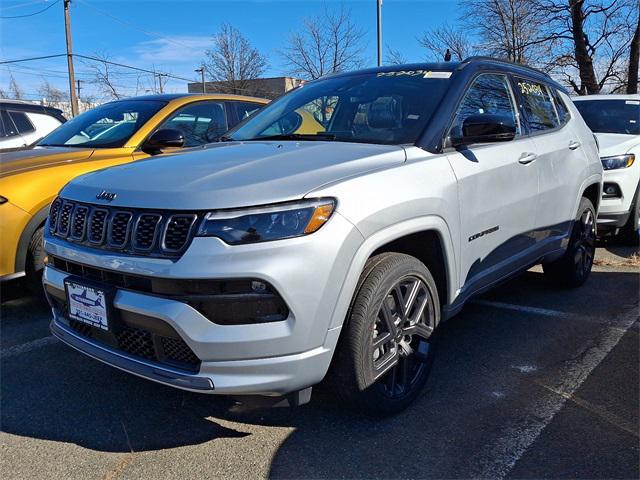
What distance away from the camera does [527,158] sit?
147 inches

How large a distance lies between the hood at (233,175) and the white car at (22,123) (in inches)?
211

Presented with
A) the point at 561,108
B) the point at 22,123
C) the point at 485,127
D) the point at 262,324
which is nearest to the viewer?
the point at 262,324

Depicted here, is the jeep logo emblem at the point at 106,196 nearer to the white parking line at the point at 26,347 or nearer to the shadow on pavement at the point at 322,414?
the shadow on pavement at the point at 322,414

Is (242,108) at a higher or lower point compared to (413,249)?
higher

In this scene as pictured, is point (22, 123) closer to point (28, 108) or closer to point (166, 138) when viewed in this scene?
point (28, 108)

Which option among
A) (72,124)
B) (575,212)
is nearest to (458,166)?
(575,212)

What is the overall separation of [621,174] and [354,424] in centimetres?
499

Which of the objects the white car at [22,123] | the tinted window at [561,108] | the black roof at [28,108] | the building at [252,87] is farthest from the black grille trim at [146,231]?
the building at [252,87]

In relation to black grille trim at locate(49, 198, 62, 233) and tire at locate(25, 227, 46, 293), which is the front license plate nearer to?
black grille trim at locate(49, 198, 62, 233)

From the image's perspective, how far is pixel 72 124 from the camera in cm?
548

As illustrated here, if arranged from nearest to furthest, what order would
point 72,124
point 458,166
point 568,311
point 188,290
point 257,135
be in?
point 188,290
point 458,166
point 257,135
point 568,311
point 72,124

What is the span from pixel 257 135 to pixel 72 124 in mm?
2717

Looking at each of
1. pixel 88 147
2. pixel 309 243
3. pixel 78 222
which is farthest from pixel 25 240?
pixel 309 243

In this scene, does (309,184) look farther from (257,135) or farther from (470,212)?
(257,135)
